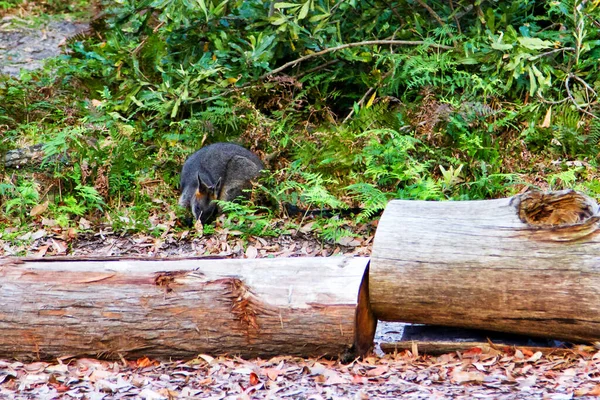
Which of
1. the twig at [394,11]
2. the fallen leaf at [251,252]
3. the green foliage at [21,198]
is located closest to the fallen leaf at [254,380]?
the fallen leaf at [251,252]

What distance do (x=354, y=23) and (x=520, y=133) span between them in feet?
8.44

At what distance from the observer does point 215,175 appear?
902 cm

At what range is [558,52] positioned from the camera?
30.0 ft

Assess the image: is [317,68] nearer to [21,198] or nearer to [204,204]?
[204,204]

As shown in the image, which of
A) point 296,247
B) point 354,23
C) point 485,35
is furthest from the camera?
point 354,23

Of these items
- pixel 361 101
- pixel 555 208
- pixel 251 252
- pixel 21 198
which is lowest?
pixel 251 252

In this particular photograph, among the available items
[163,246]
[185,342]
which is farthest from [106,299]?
[163,246]

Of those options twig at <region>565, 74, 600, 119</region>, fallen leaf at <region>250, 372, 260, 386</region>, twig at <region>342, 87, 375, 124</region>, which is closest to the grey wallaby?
twig at <region>342, 87, 375, 124</region>

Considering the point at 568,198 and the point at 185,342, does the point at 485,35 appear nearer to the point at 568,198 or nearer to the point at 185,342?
the point at 568,198

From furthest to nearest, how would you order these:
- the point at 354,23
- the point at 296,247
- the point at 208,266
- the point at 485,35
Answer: the point at 354,23 → the point at 485,35 → the point at 296,247 → the point at 208,266

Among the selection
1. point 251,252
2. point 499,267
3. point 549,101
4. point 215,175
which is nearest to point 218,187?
point 215,175

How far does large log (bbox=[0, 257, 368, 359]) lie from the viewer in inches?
201

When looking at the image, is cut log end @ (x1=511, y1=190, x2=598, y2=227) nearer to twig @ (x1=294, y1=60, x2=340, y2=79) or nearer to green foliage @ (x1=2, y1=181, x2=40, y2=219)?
twig @ (x1=294, y1=60, x2=340, y2=79)

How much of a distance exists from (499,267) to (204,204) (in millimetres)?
4451
